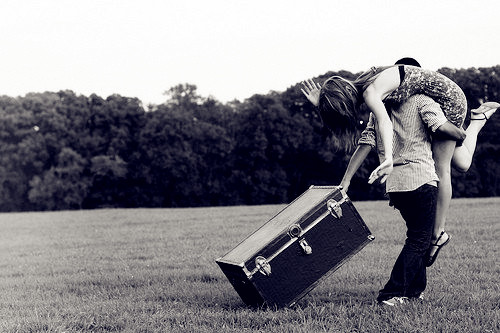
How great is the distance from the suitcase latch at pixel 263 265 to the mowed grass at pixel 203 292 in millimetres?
351

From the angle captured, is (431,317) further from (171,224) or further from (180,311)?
(171,224)

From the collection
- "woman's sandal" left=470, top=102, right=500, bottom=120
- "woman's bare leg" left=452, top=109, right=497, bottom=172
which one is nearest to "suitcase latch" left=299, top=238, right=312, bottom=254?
"woman's bare leg" left=452, top=109, right=497, bottom=172

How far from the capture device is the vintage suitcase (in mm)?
4773

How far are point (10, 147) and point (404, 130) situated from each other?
167 ft

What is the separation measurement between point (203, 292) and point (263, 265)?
1.52 meters

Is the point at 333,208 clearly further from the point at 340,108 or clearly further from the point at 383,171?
the point at 340,108

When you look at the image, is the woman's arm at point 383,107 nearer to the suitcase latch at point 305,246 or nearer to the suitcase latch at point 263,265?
the suitcase latch at point 305,246

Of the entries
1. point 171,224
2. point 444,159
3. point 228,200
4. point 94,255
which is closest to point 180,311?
point 444,159

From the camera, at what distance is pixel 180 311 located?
5078 mm

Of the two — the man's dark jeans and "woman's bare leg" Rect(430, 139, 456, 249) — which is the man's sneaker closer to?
the man's dark jeans

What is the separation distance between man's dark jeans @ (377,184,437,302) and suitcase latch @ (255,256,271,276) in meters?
1.04

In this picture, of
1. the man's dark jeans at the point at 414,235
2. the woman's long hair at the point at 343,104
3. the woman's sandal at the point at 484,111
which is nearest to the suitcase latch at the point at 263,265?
the man's dark jeans at the point at 414,235

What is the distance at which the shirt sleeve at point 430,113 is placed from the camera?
4.83 meters

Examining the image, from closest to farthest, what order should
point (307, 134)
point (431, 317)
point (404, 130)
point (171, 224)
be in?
point (431, 317) < point (404, 130) < point (171, 224) < point (307, 134)
